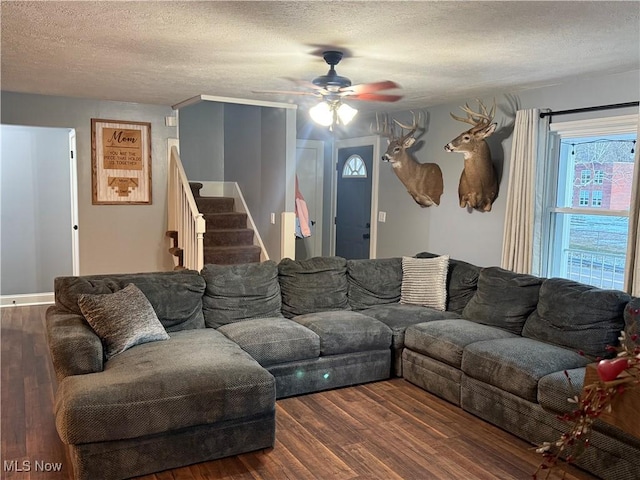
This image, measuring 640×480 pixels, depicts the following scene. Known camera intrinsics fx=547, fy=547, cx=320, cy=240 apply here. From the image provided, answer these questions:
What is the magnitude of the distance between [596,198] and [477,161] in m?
1.08

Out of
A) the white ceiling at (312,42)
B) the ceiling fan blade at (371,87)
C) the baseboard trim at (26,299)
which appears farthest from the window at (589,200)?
the baseboard trim at (26,299)

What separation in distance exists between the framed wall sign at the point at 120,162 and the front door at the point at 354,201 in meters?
2.62

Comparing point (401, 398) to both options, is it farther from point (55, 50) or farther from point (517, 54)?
point (55, 50)

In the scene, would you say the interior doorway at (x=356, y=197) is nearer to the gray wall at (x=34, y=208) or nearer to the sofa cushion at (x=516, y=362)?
the sofa cushion at (x=516, y=362)

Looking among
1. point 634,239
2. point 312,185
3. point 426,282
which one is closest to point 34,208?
point 312,185

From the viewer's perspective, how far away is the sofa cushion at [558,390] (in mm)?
2965

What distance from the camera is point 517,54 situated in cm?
348

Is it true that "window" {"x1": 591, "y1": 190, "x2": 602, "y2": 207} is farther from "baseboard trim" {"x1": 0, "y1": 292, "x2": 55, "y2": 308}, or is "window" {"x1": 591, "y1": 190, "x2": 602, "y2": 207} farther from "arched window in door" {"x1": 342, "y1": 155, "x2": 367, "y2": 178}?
"baseboard trim" {"x1": 0, "y1": 292, "x2": 55, "y2": 308}

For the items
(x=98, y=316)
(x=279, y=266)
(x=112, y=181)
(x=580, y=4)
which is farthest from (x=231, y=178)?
(x=580, y=4)

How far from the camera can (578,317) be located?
3.59 meters

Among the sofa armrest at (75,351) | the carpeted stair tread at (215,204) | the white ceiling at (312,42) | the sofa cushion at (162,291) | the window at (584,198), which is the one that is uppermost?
the white ceiling at (312,42)

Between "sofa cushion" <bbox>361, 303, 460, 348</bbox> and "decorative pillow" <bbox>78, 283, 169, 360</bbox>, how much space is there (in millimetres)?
1737

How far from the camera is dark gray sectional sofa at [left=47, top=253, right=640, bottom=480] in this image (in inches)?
109

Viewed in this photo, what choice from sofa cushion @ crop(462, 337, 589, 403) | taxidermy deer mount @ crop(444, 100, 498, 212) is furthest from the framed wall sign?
sofa cushion @ crop(462, 337, 589, 403)
